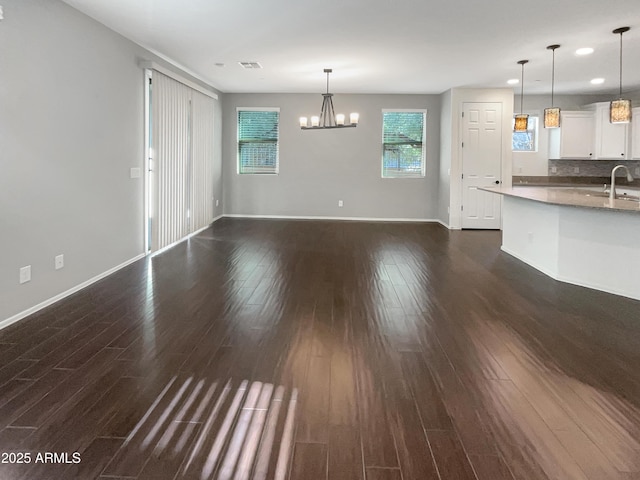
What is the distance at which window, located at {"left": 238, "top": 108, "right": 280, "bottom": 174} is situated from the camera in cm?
1038

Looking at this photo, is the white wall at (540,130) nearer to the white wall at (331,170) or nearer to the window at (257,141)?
the white wall at (331,170)

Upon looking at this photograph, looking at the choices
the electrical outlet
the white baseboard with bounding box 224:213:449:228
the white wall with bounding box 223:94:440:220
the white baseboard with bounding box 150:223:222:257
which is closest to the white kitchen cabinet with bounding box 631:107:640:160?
the white wall with bounding box 223:94:440:220

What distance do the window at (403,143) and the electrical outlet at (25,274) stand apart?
7638 mm

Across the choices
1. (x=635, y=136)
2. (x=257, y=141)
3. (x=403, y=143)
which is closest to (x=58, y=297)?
(x=257, y=141)

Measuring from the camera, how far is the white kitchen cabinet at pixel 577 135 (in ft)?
30.3

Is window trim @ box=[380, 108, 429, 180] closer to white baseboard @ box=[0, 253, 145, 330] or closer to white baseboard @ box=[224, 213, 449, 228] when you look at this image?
white baseboard @ box=[224, 213, 449, 228]

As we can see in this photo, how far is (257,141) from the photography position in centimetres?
1043

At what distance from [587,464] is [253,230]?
7.31 meters

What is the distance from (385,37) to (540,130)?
544cm

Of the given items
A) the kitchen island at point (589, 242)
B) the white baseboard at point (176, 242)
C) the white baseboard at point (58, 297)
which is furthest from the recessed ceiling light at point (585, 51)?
the white baseboard at point (58, 297)

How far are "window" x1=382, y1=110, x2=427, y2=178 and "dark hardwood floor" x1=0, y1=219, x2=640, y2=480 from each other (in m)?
5.52

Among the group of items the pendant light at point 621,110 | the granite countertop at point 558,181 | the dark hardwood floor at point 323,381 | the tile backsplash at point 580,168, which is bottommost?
the dark hardwood floor at point 323,381

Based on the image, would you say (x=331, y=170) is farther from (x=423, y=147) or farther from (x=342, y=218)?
(x=423, y=147)

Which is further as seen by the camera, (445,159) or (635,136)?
(445,159)
